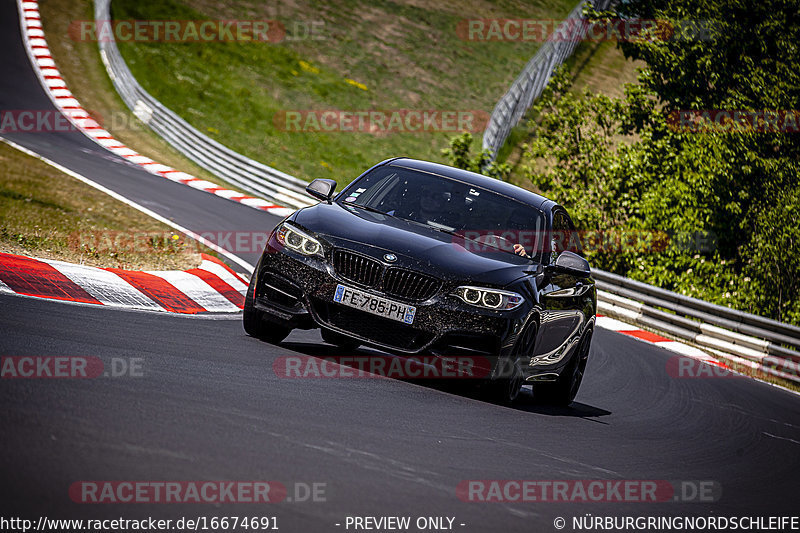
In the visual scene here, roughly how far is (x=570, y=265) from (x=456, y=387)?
1.30 metres

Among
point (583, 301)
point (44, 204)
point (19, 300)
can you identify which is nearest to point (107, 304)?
point (19, 300)

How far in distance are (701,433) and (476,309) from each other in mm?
2933

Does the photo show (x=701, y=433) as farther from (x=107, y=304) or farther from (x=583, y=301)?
(x=107, y=304)

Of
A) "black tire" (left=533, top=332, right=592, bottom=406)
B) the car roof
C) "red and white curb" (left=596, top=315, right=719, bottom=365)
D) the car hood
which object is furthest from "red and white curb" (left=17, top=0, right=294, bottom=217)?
the car hood

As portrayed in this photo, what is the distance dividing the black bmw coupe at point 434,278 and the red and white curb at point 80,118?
13.8 m

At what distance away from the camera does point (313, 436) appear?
213 inches

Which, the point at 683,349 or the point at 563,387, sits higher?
the point at 563,387

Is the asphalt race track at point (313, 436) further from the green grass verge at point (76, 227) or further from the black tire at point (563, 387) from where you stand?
the green grass verge at point (76, 227)

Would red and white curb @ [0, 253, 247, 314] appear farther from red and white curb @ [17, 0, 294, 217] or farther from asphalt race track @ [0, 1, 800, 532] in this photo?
red and white curb @ [17, 0, 294, 217]

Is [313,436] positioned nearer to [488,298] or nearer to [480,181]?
[488,298]

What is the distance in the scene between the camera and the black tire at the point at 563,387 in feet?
28.4

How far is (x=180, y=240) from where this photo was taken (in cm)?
1388

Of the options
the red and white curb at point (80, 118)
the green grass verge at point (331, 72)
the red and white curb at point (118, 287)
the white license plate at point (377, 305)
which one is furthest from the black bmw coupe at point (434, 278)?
the green grass verge at point (331, 72)

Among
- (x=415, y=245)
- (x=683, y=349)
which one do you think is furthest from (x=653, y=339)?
(x=415, y=245)
